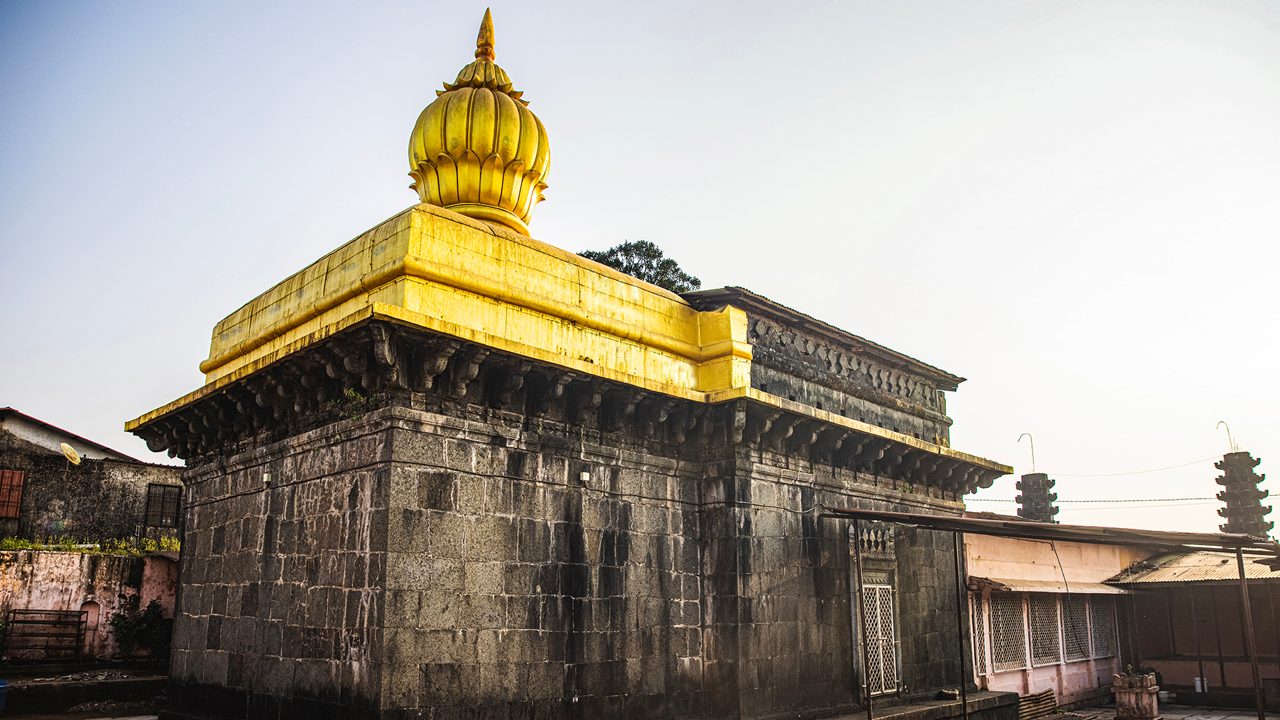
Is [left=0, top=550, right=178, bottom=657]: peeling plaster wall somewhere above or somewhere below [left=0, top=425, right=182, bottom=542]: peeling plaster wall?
below

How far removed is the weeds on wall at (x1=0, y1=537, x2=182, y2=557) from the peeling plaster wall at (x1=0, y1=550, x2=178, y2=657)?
28 cm

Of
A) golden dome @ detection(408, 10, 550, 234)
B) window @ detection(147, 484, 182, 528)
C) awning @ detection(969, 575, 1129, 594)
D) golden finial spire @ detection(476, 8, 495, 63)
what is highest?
golden finial spire @ detection(476, 8, 495, 63)

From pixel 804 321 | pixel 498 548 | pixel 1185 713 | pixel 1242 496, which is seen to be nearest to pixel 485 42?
pixel 804 321

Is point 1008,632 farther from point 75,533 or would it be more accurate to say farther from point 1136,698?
point 75,533

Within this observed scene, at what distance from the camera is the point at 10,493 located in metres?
21.0

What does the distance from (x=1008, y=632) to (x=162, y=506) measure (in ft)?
62.0

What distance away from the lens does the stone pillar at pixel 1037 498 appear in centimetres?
3672

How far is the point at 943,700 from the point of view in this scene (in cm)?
1366

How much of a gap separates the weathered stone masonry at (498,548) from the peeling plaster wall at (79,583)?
6.96 m

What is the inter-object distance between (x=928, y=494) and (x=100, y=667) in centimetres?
1482

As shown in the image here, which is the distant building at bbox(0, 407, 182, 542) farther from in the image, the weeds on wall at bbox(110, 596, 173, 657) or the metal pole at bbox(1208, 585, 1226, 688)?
the metal pole at bbox(1208, 585, 1226, 688)

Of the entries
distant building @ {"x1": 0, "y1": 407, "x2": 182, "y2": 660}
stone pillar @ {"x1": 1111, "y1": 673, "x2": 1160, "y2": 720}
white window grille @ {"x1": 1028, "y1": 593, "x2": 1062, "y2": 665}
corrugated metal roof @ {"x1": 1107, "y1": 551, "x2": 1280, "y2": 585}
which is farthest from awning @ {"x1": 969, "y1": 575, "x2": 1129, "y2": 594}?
distant building @ {"x1": 0, "y1": 407, "x2": 182, "y2": 660}

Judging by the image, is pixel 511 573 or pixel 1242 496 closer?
pixel 511 573

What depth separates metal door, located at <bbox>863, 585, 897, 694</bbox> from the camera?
12695 millimetres
